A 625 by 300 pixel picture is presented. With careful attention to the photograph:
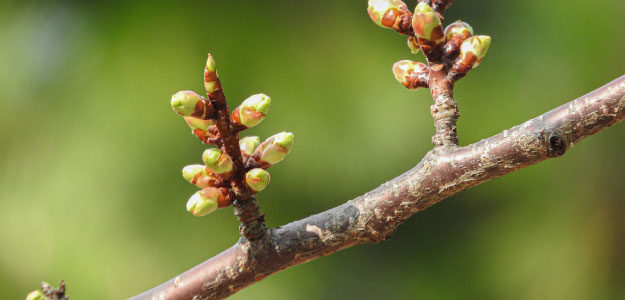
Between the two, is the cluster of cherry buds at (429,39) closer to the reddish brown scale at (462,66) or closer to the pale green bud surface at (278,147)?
the reddish brown scale at (462,66)

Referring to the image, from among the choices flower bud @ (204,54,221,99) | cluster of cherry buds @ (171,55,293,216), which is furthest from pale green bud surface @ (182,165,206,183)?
flower bud @ (204,54,221,99)

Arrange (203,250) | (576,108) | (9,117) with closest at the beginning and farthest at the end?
(576,108) → (203,250) → (9,117)

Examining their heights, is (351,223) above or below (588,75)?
below

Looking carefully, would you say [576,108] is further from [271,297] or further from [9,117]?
[9,117]

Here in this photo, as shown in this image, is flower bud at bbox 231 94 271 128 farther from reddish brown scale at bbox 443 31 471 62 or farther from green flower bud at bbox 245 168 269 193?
reddish brown scale at bbox 443 31 471 62

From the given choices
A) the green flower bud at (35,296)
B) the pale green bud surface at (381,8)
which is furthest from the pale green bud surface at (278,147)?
the green flower bud at (35,296)

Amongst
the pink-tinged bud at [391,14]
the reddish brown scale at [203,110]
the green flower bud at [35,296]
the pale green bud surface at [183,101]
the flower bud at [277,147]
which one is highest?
the pink-tinged bud at [391,14]

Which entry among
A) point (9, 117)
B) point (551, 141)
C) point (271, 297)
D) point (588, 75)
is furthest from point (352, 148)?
point (551, 141)
